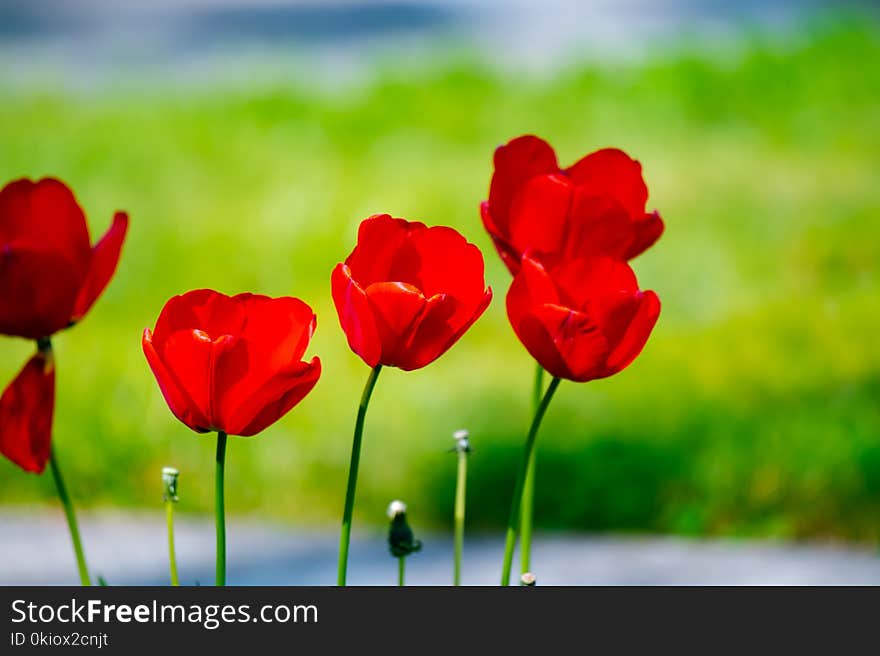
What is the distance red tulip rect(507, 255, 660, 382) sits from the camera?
80cm

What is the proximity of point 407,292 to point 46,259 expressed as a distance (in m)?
0.23

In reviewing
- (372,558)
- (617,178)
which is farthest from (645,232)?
(372,558)

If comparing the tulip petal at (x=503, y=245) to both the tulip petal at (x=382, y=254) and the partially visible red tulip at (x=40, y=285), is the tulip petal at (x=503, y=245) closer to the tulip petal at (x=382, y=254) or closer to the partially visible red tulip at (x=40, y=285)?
the tulip petal at (x=382, y=254)

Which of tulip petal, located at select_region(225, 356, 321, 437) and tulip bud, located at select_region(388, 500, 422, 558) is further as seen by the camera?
tulip bud, located at select_region(388, 500, 422, 558)

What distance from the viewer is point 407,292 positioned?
2.61ft

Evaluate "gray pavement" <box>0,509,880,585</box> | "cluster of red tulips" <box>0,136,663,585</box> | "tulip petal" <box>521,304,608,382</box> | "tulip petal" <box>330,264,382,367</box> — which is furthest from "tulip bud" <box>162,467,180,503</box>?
"gray pavement" <box>0,509,880,585</box>

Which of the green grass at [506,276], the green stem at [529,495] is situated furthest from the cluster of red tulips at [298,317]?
the green grass at [506,276]

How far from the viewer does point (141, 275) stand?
11.1 ft

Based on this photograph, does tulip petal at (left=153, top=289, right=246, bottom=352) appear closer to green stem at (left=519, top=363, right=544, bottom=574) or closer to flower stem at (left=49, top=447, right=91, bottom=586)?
flower stem at (left=49, top=447, right=91, bottom=586)

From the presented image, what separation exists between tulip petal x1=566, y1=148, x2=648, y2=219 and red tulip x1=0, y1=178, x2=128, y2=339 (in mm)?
338

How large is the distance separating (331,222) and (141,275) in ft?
1.88

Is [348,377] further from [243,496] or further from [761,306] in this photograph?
[761,306]

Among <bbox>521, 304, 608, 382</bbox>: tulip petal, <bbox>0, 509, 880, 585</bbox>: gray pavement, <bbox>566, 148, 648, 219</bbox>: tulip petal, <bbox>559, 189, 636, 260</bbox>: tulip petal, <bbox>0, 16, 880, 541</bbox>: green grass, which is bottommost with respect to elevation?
<bbox>521, 304, 608, 382</bbox>: tulip petal
